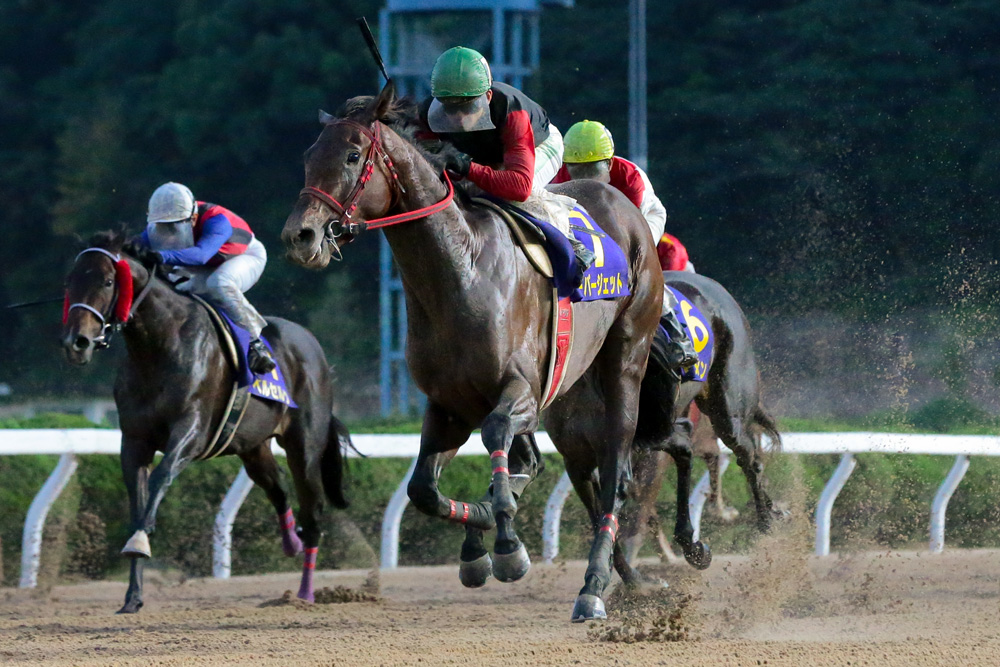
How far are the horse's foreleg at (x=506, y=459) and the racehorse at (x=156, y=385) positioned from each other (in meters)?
2.08

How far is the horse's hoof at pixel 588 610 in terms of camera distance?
5.30 meters

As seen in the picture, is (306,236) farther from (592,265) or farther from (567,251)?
(592,265)

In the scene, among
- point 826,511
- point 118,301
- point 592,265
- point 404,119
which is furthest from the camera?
point 826,511

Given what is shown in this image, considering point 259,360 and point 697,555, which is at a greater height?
point 259,360

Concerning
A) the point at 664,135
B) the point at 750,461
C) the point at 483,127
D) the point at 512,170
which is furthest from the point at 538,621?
the point at 664,135

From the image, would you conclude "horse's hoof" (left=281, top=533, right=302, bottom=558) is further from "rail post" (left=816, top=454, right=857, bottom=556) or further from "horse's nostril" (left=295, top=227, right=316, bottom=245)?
"horse's nostril" (left=295, top=227, right=316, bottom=245)

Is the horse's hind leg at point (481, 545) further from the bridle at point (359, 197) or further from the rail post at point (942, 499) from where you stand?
the rail post at point (942, 499)

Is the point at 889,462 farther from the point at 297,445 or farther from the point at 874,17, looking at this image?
the point at 874,17

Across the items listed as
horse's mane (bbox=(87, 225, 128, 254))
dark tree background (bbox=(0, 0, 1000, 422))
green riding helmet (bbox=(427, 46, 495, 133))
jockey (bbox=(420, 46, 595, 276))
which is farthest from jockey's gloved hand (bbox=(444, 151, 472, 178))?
dark tree background (bbox=(0, 0, 1000, 422))

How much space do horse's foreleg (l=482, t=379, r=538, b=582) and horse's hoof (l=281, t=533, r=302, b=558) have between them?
3.08m

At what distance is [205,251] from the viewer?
7723mm

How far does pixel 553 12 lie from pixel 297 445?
19.5 m

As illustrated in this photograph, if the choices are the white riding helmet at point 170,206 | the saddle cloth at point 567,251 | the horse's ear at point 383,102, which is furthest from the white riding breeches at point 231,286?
the horse's ear at point 383,102

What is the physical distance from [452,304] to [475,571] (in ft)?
3.25
